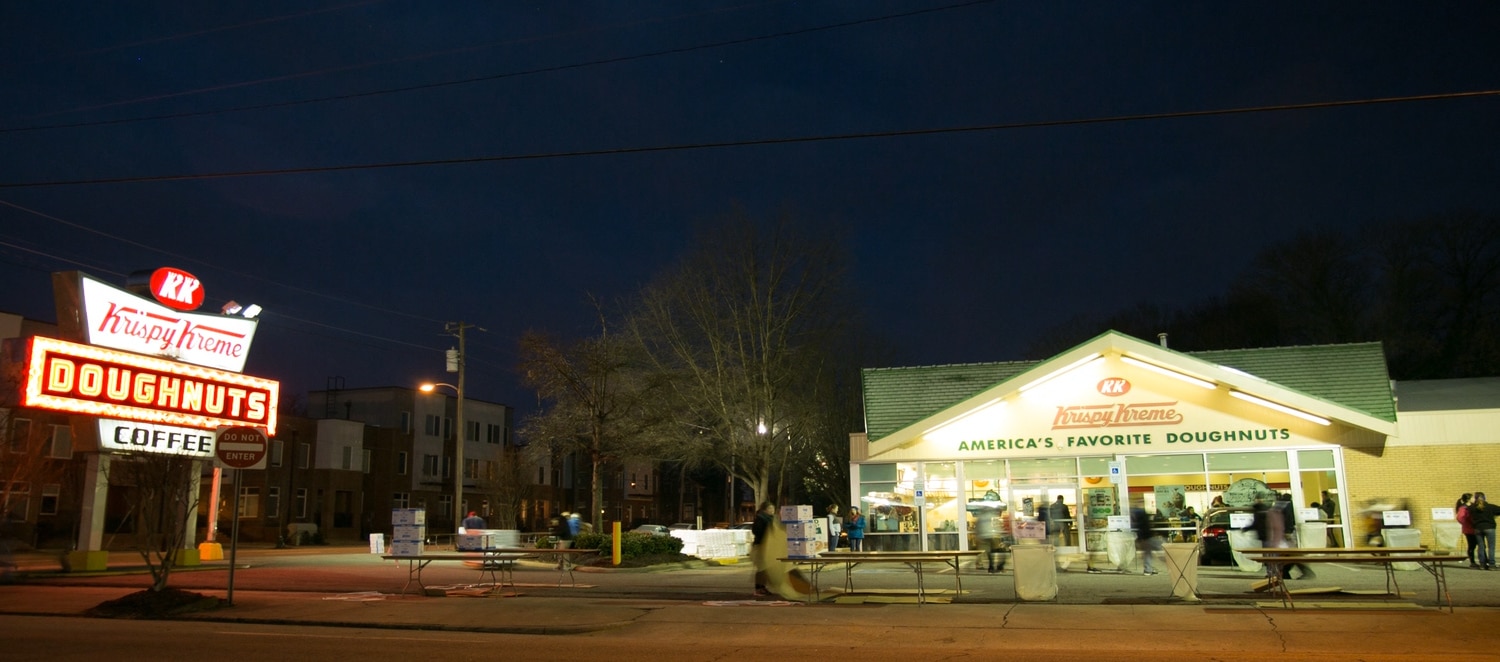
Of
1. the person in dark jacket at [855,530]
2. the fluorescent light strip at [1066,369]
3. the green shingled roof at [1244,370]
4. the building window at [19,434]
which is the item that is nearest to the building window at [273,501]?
the building window at [19,434]

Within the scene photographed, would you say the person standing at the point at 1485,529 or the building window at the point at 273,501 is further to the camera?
the building window at the point at 273,501

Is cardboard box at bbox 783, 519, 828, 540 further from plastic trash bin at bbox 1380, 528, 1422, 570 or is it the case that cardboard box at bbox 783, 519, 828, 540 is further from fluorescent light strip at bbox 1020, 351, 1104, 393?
plastic trash bin at bbox 1380, 528, 1422, 570

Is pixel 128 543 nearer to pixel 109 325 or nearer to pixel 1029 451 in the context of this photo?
pixel 109 325

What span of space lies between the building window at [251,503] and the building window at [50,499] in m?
10.8

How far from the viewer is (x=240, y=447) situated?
15.2m

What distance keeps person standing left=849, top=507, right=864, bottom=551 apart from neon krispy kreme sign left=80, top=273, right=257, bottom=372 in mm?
15471

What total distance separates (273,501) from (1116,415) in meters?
45.9

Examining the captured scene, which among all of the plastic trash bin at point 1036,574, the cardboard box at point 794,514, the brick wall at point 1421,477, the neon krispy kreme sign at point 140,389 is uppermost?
the neon krispy kreme sign at point 140,389

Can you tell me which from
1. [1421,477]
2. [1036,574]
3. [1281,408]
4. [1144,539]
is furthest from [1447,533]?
[1036,574]

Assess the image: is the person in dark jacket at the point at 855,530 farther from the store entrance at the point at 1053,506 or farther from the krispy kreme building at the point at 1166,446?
the store entrance at the point at 1053,506

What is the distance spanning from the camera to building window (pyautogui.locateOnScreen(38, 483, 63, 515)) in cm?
4319

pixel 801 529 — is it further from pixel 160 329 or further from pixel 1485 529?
pixel 160 329

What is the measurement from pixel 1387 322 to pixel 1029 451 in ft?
95.3

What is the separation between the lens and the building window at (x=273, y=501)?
5438 centimetres
